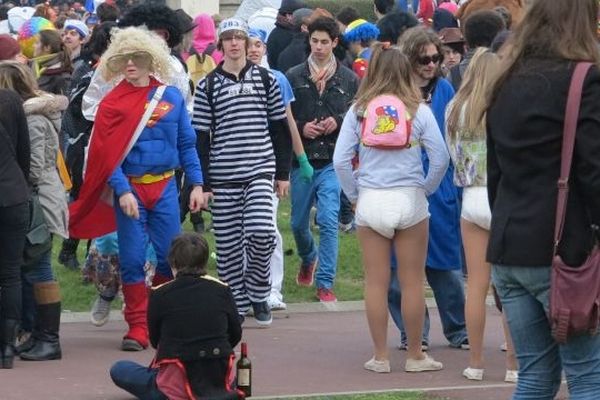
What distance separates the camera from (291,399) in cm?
754

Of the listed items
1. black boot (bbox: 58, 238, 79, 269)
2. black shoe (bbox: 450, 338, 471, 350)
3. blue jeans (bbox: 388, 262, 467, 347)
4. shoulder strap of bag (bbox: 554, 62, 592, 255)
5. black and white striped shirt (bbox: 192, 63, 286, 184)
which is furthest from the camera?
black boot (bbox: 58, 238, 79, 269)

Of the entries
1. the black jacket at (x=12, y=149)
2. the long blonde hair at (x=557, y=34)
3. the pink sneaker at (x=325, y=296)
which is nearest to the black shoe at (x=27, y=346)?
the black jacket at (x=12, y=149)

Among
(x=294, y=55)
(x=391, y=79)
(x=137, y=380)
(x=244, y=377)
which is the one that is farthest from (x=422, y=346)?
(x=294, y=55)

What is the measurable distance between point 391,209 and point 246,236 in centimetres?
196

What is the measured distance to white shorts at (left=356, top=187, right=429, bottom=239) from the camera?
26.6ft

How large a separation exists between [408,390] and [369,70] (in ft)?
5.97

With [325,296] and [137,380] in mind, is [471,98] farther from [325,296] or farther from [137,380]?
[325,296]

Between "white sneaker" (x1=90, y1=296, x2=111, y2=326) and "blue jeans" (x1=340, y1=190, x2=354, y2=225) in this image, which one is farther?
"blue jeans" (x1=340, y1=190, x2=354, y2=225)

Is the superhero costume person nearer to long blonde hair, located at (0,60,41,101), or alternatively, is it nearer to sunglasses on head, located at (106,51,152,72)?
sunglasses on head, located at (106,51,152,72)

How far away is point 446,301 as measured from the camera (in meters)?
9.09

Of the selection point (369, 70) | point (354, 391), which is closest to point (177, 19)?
point (369, 70)

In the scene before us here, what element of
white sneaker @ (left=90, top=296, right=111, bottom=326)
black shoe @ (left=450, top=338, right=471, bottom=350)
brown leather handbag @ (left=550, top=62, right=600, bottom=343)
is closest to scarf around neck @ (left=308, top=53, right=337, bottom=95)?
white sneaker @ (left=90, top=296, right=111, bottom=326)

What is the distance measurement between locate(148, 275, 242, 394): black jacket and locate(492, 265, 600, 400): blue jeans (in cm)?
222

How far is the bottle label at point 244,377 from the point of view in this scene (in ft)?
23.9
